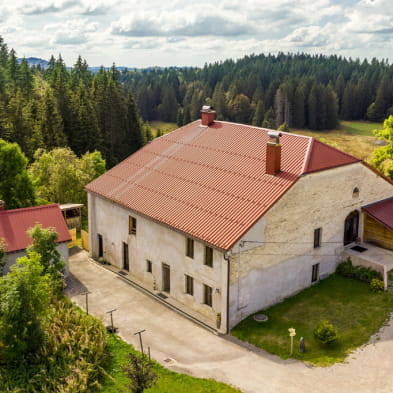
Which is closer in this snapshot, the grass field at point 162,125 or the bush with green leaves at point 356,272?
the bush with green leaves at point 356,272

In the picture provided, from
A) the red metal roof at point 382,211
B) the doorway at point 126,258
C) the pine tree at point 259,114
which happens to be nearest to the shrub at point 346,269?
the red metal roof at point 382,211

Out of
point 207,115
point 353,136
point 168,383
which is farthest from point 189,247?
point 353,136

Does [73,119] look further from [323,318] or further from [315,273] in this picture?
[323,318]

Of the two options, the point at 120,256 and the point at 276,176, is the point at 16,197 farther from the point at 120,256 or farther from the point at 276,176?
the point at 276,176

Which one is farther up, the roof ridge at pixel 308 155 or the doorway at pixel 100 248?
the roof ridge at pixel 308 155

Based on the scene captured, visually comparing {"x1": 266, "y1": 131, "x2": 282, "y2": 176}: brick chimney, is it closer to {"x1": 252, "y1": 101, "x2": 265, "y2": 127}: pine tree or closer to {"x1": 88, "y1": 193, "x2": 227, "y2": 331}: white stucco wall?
{"x1": 88, "y1": 193, "x2": 227, "y2": 331}: white stucco wall

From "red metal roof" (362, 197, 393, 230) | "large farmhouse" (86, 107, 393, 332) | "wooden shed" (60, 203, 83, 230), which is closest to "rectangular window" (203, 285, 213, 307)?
"large farmhouse" (86, 107, 393, 332)

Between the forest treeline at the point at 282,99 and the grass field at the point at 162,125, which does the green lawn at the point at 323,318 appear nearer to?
the forest treeline at the point at 282,99
